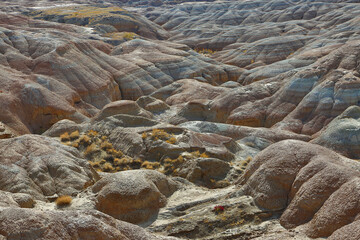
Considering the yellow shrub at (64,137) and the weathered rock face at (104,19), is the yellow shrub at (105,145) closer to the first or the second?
the yellow shrub at (64,137)

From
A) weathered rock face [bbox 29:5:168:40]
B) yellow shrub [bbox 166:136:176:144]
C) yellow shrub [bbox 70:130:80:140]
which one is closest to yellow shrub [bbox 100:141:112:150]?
yellow shrub [bbox 70:130:80:140]

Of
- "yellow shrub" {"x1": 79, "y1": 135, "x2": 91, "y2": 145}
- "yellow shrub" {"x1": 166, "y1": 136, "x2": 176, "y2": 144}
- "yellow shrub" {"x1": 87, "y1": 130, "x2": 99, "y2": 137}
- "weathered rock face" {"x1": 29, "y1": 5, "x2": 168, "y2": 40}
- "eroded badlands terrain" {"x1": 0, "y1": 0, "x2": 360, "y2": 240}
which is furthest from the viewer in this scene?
"weathered rock face" {"x1": 29, "y1": 5, "x2": 168, "y2": 40}

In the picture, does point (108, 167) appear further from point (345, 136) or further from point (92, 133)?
point (345, 136)

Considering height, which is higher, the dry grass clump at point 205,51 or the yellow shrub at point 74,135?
the yellow shrub at point 74,135

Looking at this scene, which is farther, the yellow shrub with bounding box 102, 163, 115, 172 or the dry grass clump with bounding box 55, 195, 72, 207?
the yellow shrub with bounding box 102, 163, 115, 172

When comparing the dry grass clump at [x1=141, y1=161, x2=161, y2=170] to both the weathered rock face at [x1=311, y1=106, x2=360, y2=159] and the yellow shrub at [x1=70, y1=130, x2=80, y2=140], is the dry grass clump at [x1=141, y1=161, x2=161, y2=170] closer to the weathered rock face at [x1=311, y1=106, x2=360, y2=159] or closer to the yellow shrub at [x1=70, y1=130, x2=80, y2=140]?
the yellow shrub at [x1=70, y1=130, x2=80, y2=140]

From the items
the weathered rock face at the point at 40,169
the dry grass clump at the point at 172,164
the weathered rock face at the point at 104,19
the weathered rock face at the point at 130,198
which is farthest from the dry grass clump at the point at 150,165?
the weathered rock face at the point at 104,19
